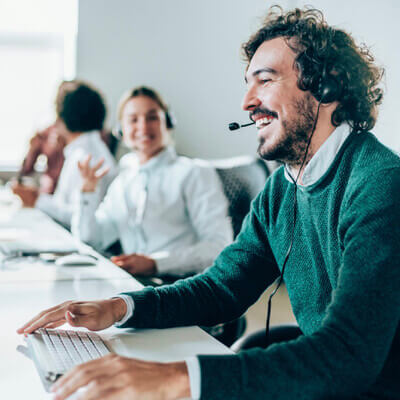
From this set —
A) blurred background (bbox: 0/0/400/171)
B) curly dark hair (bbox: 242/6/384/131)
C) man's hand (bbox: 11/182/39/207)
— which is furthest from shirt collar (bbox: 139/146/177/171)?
curly dark hair (bbox: 242/6/384/131)

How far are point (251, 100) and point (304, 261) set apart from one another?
348 mm

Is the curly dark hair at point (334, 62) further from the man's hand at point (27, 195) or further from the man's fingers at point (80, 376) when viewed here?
the man's hand at point (27, 195)

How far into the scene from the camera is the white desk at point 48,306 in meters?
0.76

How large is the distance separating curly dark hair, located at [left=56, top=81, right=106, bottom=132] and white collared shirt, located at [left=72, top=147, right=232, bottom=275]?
28.9 inches

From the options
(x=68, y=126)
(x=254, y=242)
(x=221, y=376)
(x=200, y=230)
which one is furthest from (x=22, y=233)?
(x=221, y=376)

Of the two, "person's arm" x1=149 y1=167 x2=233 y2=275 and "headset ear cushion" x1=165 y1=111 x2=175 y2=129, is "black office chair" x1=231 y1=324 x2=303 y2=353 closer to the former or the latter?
"person's arm" x1=149 y1=167 x2=233 y2=275

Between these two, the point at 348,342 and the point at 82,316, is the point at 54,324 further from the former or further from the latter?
the point at 348,342

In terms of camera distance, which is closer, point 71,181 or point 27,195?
point 71,181

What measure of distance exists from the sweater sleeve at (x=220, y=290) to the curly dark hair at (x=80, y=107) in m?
1.87

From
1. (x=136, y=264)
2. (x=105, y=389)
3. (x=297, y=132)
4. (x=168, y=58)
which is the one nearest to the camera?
(x=105, y=389)

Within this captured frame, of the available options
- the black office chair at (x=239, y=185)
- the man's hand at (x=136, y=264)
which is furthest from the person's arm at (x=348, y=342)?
the black office chair at (x=239, y=185)

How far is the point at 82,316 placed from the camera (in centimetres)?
91

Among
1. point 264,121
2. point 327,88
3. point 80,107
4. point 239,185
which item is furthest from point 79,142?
point 327,88

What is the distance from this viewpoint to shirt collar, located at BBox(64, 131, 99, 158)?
2.74 m
